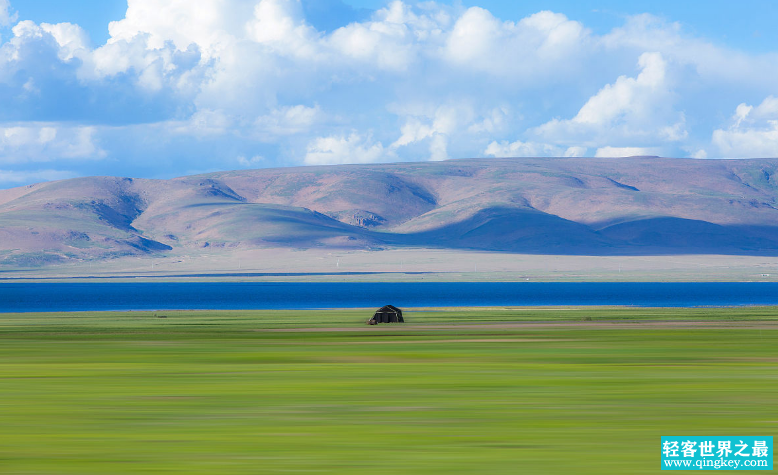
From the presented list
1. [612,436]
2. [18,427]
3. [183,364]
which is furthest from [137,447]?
[183,364]

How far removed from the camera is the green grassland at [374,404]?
1780cm

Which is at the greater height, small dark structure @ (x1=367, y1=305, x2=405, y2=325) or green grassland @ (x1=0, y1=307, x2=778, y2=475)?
small dark structure @ (x1=367, y1=305, x2=405, y2=325)

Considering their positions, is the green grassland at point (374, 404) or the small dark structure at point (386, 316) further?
the small dark structure at point (386, 316)

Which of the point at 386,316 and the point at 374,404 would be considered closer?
the point at 374,404

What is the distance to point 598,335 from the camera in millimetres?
56156

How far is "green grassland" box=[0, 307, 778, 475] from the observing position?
17797mm

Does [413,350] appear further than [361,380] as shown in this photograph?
Yes

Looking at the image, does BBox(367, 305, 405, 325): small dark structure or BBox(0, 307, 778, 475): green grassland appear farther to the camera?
BBox(367, 305, 405, 325): small dark structure

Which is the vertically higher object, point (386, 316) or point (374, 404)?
point (386, 316)

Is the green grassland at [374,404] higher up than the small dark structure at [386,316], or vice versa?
the small dark structure at [386,316]

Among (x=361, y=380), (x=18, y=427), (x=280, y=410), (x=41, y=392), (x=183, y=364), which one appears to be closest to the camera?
(x=18, y=427)

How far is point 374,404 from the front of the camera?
82.3 ft

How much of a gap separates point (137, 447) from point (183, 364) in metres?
18.7

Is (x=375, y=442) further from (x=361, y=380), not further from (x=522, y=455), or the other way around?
(x=361, y=380)
